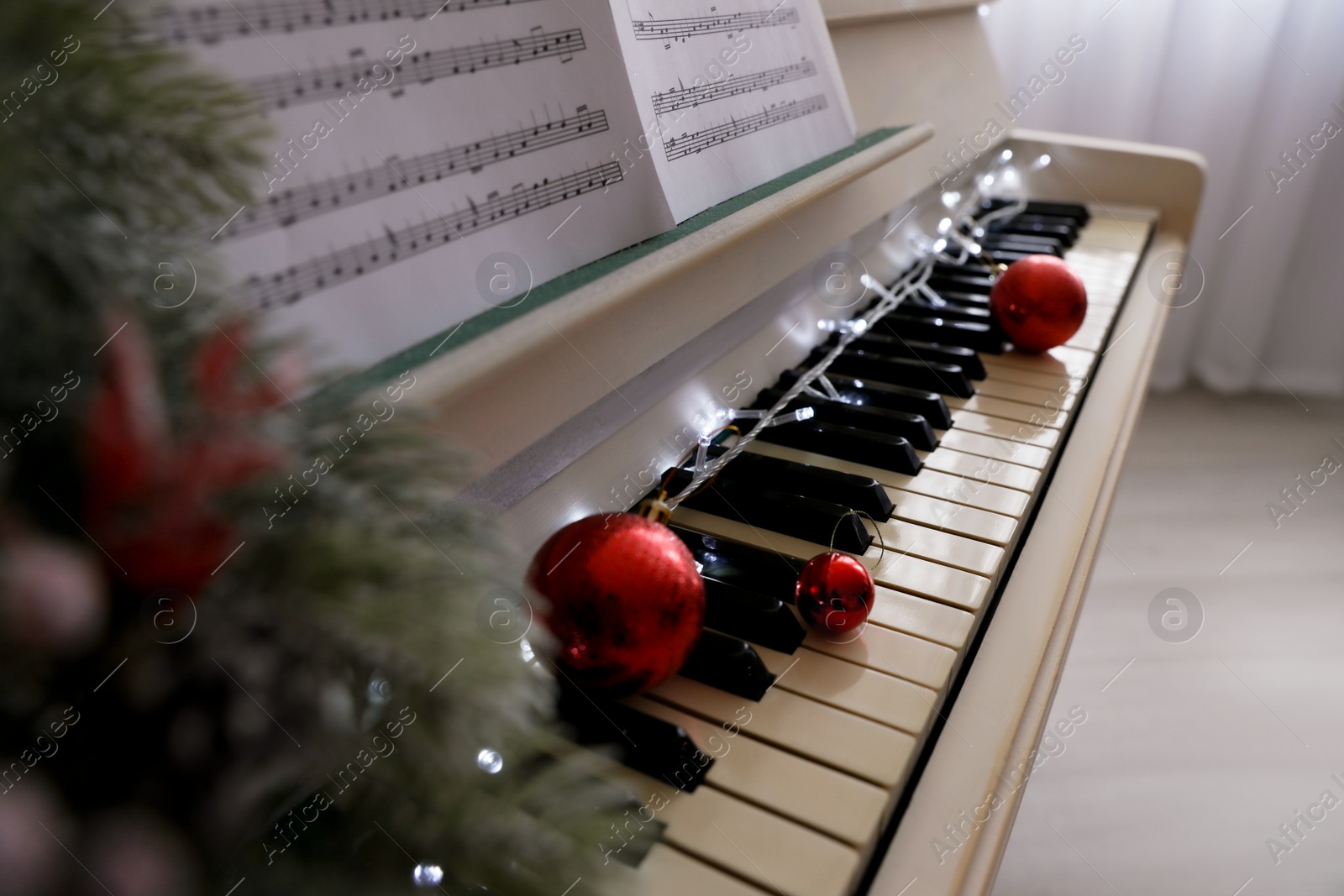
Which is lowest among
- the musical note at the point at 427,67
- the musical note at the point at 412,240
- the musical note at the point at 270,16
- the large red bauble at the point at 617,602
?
the large red bauble at the point at 617,602

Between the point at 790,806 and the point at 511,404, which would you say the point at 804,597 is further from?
the point at 511,404

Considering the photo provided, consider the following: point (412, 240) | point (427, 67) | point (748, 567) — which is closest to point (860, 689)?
point (748, 567)

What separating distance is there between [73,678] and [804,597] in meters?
0.58

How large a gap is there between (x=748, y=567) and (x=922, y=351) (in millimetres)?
615

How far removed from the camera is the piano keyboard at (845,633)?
60 centimetres

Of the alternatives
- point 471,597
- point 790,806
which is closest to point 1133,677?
point 790,806

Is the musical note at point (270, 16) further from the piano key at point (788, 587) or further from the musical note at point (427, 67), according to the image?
the piano key at point (788, 587)

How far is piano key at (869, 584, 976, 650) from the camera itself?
777 mm

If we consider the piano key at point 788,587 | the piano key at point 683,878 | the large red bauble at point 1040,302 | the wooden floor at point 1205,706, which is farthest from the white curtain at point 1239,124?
the piano key at point 683,878

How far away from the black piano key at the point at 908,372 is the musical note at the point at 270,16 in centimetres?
77

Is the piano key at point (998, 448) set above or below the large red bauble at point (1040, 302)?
below

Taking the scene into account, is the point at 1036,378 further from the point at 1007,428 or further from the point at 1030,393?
the point at 1007,428

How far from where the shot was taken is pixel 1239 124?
274 cm

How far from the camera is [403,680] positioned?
1.07ft
